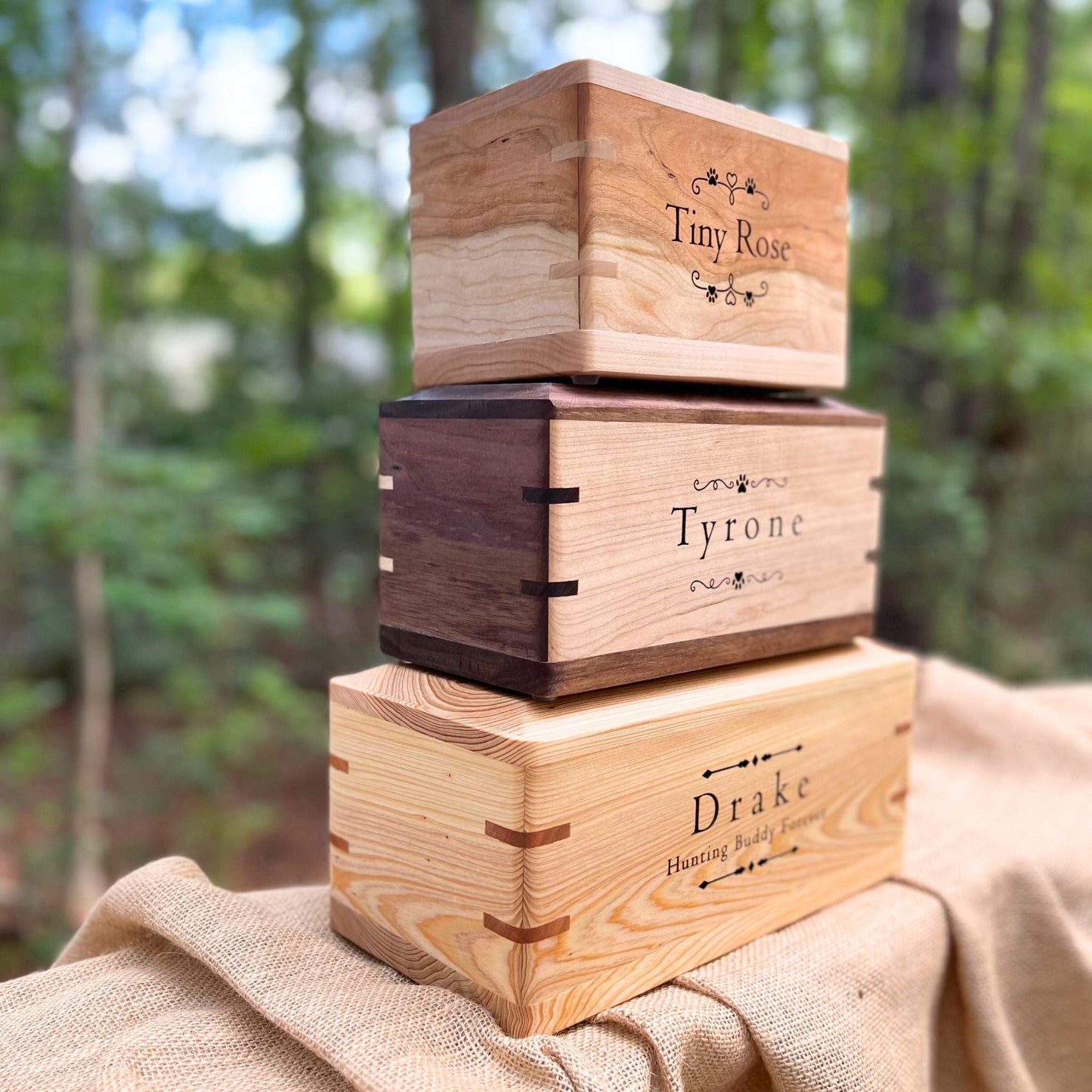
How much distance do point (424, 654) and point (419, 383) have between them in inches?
12.5

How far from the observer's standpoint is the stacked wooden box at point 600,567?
0.91 meters

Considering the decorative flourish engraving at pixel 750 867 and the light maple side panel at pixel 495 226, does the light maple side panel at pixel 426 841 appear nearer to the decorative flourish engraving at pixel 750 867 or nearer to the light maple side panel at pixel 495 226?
the decorative flourish engraving at pixel 750 867

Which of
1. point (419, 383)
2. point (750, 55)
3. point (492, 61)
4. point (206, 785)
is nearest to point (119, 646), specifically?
point (206, 785)

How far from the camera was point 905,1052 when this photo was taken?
1074 millimetres

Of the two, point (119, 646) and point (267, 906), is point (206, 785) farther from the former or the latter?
point (267, 906)

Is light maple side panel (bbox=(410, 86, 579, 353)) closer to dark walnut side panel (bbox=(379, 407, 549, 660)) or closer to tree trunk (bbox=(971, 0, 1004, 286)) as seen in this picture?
dark walnut side panel (bbox=(379, 407, 549, 660))

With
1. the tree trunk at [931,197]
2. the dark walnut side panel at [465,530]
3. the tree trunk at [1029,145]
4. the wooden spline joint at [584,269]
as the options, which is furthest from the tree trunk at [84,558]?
the tree trunk at [1029,145]

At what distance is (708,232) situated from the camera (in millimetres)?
1029

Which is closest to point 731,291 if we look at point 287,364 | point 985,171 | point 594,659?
point 594,659

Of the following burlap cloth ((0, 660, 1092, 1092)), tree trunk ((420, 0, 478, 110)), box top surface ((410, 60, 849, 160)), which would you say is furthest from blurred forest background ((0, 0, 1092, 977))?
burlap cloth ((0, 660, 1092, 1092))

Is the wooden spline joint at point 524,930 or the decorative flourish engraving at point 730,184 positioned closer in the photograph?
the wooden spline joint at point 524,930

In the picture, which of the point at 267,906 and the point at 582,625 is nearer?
the point at 582,625

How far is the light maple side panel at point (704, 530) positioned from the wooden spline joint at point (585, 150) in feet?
0.82

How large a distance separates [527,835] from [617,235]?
1.88ft
